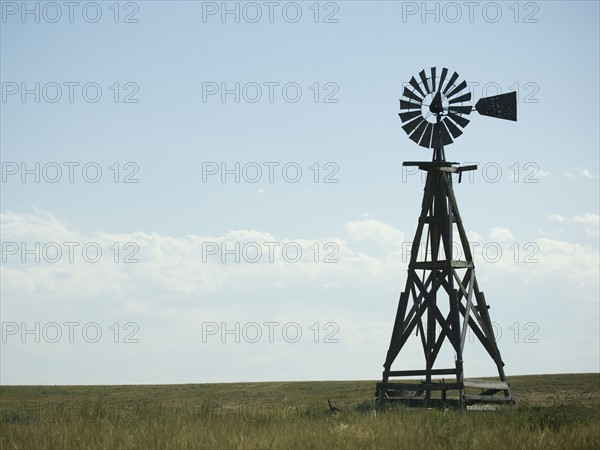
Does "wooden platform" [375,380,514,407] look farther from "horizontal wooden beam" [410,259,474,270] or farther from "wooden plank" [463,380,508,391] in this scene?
"horizontal wooden beam" [410,259,474,270]

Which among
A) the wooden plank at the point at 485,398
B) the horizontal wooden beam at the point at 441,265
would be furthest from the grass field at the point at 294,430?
the horizontal wooden beam at the point at 441,265

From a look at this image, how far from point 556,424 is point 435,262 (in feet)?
29.1

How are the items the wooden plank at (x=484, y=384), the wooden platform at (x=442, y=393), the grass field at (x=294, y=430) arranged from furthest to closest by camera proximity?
the wooden plank at (x=484, y=384) < the wooden platform at (x=442, y=393) < the grass field at (x=294, y=430)

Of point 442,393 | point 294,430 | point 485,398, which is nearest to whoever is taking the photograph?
point 294,430

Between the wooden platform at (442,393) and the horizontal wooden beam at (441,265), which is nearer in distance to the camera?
the wooden platform at (442,393)

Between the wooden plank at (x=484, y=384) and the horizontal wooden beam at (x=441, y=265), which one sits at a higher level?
the horizontal wooden beam at (x=441, y=265)

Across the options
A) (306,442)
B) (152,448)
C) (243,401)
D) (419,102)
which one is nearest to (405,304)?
(419,102)

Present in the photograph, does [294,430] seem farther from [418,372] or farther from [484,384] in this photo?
[484,384]

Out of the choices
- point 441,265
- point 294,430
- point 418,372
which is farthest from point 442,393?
point 294,430

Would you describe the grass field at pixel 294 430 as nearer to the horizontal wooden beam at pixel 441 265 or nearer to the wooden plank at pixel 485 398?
the wooden plank at pixel 485 398

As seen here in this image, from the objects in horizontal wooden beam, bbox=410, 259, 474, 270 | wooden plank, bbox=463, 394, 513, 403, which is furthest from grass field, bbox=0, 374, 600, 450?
horizontal wooden beam, bbox=410, 259, 474, 270

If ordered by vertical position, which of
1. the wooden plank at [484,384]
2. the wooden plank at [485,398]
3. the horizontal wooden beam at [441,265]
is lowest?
the wooden plank at [485,398]

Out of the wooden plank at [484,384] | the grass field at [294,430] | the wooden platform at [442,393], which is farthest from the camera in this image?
the wooden plank at [484,384]

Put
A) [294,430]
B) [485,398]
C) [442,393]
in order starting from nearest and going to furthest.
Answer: [294,430]
[485,398]
[442,393]
